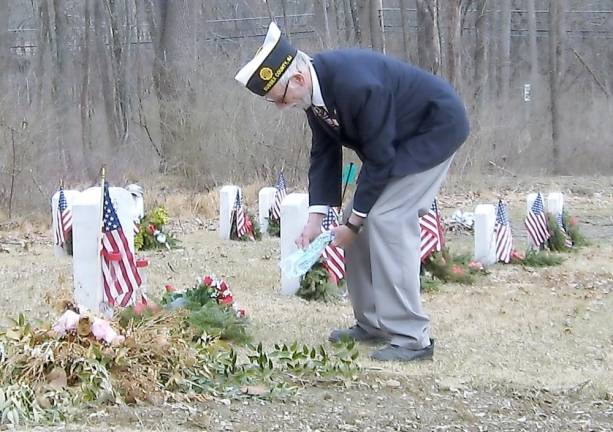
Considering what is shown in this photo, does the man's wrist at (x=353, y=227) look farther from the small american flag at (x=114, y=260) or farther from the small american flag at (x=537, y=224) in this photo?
the small american flag at (x=537, y=224)

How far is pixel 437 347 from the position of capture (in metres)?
6.00

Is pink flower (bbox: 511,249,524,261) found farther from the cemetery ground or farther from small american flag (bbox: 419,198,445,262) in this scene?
small american flag (bbox: 419,198,445,262)

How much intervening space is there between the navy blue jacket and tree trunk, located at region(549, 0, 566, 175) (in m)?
23.1

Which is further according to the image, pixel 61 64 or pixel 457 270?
pixel 61 64

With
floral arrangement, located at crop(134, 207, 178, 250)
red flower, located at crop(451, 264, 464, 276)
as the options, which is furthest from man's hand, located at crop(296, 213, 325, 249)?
floral arrangement, located at crop(134, 207, 178, 250)

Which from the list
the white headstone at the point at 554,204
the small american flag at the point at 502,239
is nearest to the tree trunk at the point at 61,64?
the white headstone at the point at 554,204

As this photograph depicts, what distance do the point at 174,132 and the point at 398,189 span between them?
52.0ft

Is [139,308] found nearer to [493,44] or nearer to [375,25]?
[375,25]

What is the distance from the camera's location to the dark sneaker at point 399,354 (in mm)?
5488

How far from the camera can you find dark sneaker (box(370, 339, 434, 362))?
18.0 feet

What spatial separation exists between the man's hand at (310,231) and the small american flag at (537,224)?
5811mm

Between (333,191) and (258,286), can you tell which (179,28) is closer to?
(258,286)

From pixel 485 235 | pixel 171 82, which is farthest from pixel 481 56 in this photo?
pixel 485 235

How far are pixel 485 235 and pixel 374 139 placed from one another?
5069 mm
